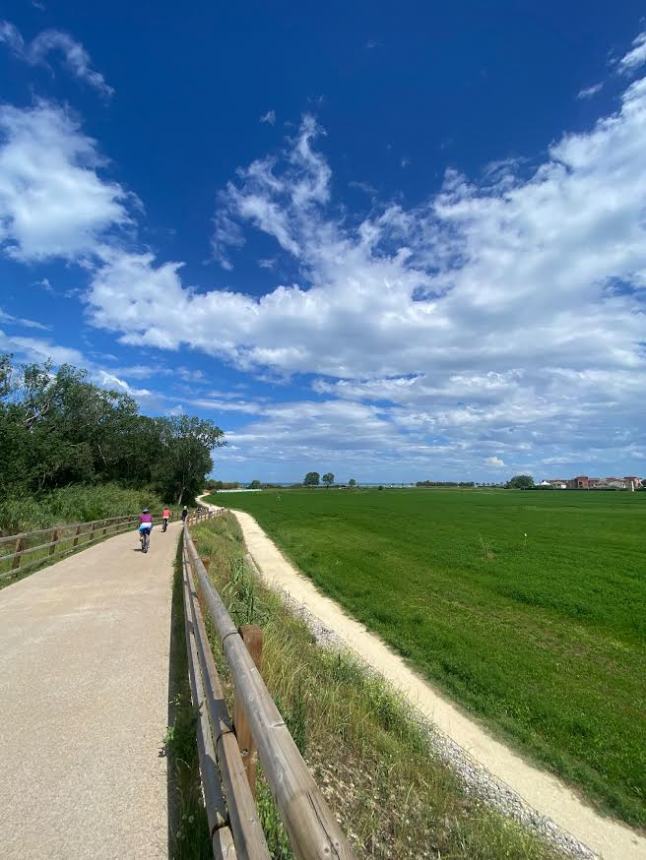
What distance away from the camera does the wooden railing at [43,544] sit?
12098 mm

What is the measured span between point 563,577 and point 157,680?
18.9 m

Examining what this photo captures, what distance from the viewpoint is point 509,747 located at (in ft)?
26.3

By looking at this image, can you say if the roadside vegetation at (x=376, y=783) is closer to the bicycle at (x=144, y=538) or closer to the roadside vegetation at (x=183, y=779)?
the roadside vegetation at (x=183, y=779)

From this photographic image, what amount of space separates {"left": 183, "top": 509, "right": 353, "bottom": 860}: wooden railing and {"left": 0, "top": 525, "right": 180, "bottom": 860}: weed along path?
0.67 meters

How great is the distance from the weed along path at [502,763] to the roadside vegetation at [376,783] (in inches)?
53.6

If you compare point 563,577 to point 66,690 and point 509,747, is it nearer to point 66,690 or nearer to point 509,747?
point 509,747

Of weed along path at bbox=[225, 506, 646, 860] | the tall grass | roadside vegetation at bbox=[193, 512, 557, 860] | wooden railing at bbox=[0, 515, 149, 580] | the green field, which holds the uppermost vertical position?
the tall grass

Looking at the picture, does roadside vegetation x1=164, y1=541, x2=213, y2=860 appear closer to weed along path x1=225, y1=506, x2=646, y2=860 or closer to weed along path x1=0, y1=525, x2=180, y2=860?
weed along path x1=0, y1=525, x2=180, y2=860

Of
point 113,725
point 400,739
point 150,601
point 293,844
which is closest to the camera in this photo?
point 293,844

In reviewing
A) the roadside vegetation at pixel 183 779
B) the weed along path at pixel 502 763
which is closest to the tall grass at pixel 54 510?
the weed along path at pixel 502 763

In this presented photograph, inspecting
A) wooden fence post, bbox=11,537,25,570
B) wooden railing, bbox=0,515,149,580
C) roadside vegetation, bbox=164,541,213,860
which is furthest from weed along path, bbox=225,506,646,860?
wooden fence post, bbox=11,537,25,570

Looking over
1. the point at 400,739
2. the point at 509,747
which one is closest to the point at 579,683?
the point at 509,747

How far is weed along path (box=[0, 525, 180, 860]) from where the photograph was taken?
304 centimetres

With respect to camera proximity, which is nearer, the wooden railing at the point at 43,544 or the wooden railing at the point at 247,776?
the wooden railing at the point at 247,776
